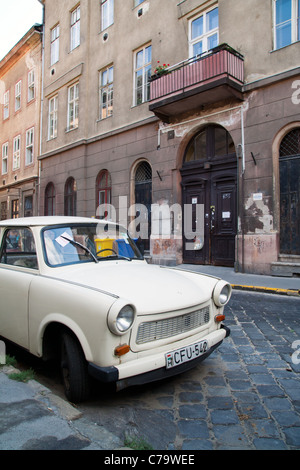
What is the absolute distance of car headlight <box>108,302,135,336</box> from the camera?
7.71ft

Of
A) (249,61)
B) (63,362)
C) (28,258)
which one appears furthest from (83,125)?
(63,362)

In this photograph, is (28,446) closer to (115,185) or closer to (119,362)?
(119,362)

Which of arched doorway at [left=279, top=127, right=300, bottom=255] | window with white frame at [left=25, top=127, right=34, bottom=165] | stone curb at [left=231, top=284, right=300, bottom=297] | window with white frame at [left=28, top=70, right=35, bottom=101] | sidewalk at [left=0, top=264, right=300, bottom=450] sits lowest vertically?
sidewalk at [left=0, top=264, right=300, bottom=450]

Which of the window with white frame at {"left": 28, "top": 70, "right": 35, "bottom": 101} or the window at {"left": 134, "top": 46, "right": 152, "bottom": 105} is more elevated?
the window with white frame at {"left": 28, "top": 70, "right": 35, "bottom": 101}

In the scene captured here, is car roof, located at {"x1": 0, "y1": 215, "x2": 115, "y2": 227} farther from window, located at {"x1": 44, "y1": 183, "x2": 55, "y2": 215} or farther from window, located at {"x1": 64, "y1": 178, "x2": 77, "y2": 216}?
window, located at {"x1": 44, "y1": 183, "x2": 55, "y2": 215}

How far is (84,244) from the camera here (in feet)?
11.6

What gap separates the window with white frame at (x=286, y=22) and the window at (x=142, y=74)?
17.5 ft

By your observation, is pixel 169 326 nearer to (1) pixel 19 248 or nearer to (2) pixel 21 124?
(1) pixel 19 248

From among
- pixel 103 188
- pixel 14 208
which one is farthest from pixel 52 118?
pixel 14 208

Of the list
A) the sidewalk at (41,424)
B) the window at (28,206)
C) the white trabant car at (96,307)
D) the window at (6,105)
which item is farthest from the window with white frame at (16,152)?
the sidewalk at (41,424)

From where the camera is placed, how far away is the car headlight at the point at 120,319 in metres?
2.35

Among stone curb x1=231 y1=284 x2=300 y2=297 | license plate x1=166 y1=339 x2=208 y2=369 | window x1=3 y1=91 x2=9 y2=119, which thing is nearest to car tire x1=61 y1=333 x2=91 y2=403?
license plate x1=166 y1=339 x2=208 y2=369

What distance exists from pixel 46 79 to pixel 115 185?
10023 mm

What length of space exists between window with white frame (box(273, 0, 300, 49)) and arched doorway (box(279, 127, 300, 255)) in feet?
8.71
